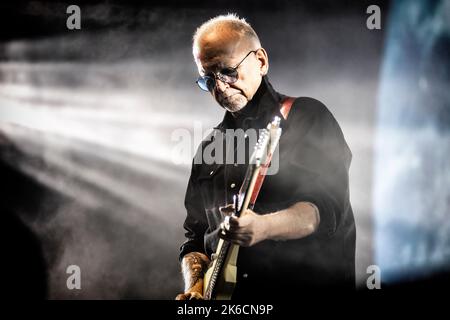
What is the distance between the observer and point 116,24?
375cm

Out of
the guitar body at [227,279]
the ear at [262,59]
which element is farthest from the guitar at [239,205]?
the ear at [262,59]

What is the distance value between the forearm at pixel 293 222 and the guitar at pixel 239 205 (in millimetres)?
132

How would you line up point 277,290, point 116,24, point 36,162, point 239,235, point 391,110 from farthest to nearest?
point 36,162 < point 116,24 < point 391,110 < point 277,290 < point 239,235

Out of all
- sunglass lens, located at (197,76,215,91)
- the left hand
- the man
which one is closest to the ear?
the man

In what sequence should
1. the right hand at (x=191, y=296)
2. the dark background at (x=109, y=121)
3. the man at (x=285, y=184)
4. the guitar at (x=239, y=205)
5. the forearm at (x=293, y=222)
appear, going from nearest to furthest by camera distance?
the guitar at (x=239, y=205) < the forearm at (x=293, y=222) < the man at (x=285, y=184) < the right hand at (x=191, y=296) < the dark background at (x=109, y=121)

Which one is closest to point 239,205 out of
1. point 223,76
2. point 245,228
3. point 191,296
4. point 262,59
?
point 245,228

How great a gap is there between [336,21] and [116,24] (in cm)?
177

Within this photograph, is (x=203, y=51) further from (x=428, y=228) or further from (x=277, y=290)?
(x=428, y=228)

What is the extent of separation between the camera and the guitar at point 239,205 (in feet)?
6.33

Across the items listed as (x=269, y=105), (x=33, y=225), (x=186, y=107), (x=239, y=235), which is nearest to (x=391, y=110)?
(x=269, y=105)

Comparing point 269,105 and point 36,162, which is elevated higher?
point 269,105

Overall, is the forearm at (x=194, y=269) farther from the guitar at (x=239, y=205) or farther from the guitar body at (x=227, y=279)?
the guitar body at (x=227, y=279)

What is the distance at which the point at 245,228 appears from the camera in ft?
6.37

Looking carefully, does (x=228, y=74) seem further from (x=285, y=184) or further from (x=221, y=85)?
(x=285, y=184)
